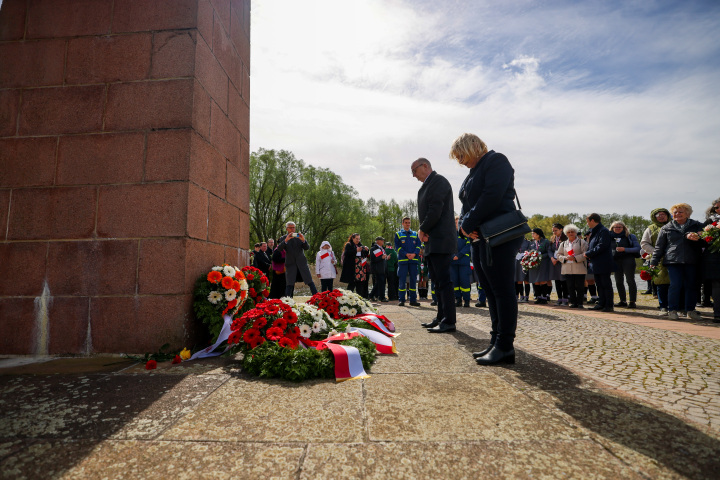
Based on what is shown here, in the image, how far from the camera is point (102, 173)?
3562mm

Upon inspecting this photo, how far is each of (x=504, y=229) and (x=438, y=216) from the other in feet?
5.55

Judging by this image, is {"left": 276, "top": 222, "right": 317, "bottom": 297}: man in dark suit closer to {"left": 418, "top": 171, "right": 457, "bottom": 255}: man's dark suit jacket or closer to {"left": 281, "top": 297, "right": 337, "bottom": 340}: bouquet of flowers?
{"left": 418, "top": 171, "right": 457, "bottom": 255}: man's dark suit jacket

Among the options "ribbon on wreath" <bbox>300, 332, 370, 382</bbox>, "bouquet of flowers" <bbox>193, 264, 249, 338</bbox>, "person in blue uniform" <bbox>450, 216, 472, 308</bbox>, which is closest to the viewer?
"ribbon on wreath" <bbox>300, 332, 370, 382</bbox>

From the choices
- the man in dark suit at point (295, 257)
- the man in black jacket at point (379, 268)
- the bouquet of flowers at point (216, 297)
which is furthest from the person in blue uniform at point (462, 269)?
the bouquet of flowers at point (216, 297)

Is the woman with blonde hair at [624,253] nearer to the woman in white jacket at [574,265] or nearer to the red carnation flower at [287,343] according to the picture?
the woman in white jacket at [574,265]

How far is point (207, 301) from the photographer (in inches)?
141

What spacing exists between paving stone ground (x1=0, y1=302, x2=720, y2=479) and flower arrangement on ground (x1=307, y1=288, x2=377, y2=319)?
1611mm

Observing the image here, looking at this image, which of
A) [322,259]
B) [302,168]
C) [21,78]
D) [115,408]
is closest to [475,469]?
[115,408]

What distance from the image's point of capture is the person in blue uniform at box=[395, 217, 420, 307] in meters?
8.82

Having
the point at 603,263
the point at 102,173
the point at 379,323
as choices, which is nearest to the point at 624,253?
the point at 603,263

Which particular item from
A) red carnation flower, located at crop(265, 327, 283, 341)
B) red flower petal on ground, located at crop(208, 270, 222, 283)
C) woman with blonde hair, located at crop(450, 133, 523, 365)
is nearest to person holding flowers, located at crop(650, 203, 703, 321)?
woman with blonde hair, located at crop(450, 133, 523, 365)

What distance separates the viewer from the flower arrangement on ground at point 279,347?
8.57 ft

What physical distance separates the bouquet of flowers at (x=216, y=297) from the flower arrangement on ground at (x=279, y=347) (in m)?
0.33

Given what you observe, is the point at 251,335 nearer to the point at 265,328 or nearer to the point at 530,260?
the point at 265,328
